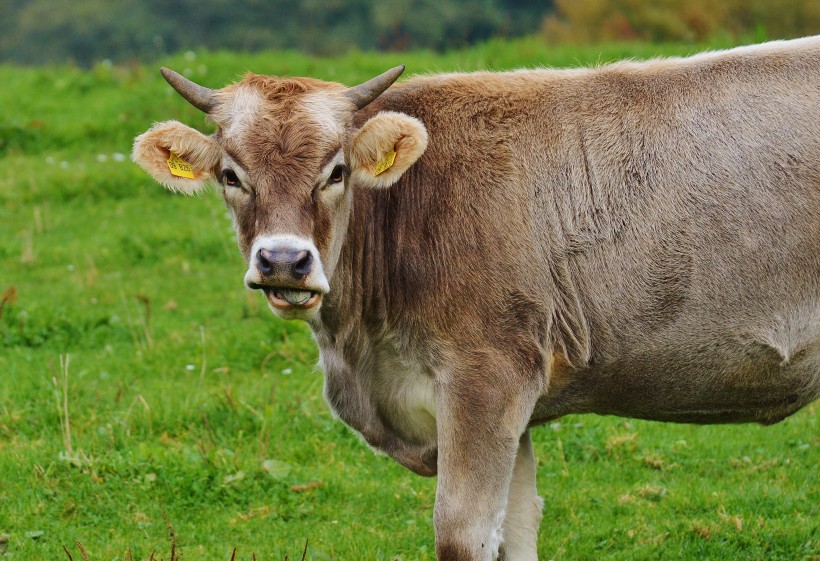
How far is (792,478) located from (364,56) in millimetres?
10762

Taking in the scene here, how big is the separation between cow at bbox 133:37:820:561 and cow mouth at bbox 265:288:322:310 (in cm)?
4

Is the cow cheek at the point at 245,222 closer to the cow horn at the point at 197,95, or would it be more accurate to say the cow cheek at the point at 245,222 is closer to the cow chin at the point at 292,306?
the cow chin at the point at 292,306

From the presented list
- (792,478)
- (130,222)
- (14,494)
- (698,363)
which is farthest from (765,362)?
(130,222)

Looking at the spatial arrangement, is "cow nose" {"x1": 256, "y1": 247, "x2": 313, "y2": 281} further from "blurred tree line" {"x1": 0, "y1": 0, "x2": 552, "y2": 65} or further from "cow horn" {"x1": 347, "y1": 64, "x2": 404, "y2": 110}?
"blurred tree line" {"x1": 0, "y1": 0, "x2": 552, "y2": 65}

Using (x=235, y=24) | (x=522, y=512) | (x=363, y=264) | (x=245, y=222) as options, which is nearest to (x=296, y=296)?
(x=245, y=222)

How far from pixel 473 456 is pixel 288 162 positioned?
5.09ft

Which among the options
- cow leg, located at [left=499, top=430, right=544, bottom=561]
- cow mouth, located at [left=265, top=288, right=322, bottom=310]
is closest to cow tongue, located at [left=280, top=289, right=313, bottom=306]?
cow mouth, located at [left=265, top=288, right=322, bottom=310]

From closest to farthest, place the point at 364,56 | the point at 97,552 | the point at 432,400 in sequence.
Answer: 1. the point at 432,400
2. the point at 97,552
3. the point at 364,56

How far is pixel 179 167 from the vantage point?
5.46m

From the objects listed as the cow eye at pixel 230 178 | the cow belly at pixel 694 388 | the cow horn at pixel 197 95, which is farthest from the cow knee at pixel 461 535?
the cow horn at pixel 197 95

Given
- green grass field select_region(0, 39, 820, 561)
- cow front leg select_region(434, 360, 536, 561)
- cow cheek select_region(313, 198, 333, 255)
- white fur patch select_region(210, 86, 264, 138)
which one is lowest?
green grass field select_region(0, 39, 820, 561)

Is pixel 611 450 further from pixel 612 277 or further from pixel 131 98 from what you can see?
pixel 131 98

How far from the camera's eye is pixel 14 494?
676 centimetres

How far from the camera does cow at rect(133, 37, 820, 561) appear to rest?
5.18 metres
